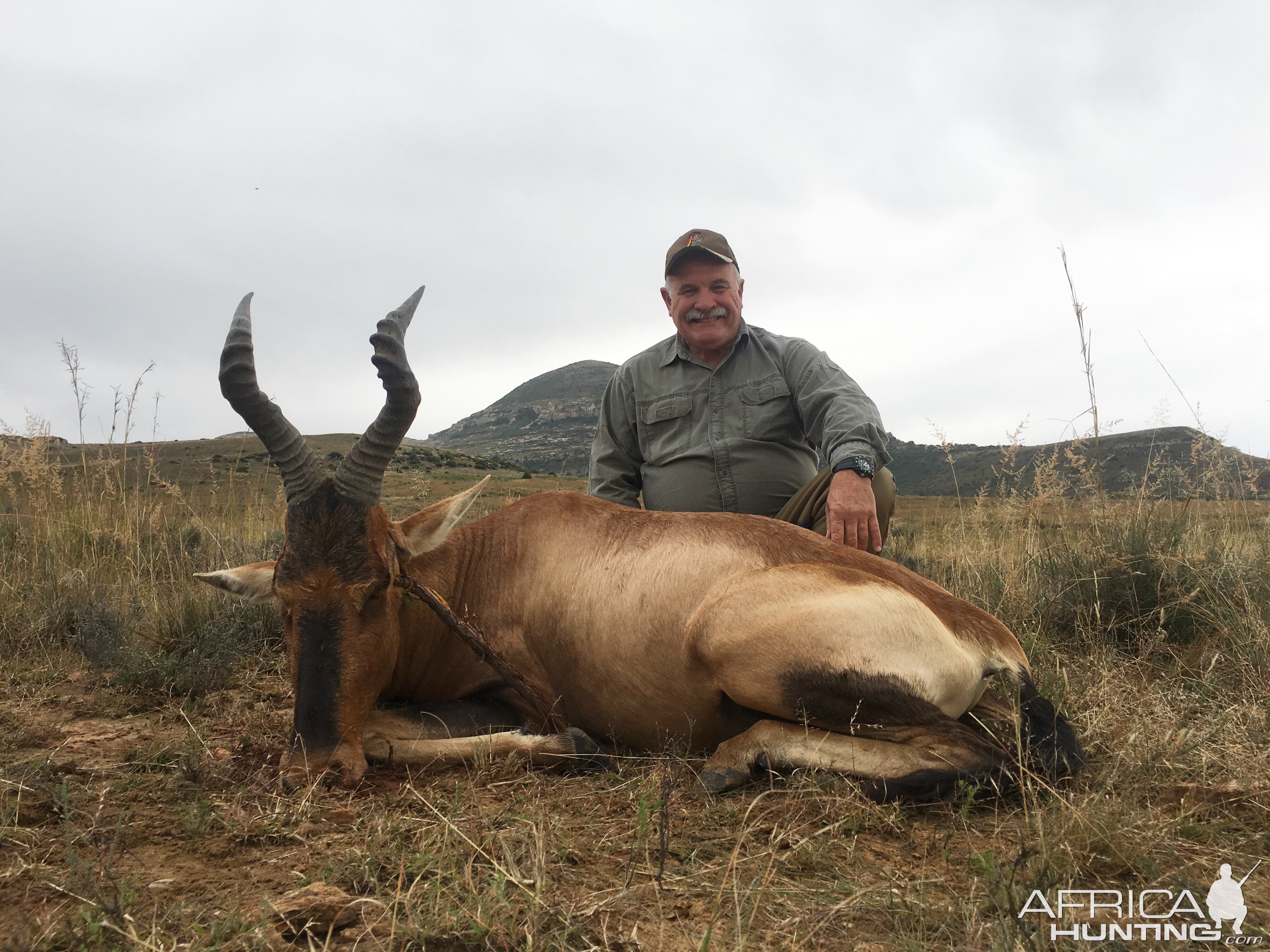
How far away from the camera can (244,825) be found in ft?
9.32

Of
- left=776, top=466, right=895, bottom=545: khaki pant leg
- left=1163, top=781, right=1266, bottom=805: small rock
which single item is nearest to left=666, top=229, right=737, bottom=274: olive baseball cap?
left=776, top=466, right=895, bottom=545: khaki pant leg

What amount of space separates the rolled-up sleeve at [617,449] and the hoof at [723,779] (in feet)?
11.8

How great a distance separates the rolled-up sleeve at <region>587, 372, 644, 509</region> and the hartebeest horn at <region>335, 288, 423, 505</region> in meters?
2.80

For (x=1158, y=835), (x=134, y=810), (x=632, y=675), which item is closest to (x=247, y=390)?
(x=134, y=810)

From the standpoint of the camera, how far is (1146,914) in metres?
2.25

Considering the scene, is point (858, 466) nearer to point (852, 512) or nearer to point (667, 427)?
point (852, 512)

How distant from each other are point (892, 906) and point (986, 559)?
5951 mm

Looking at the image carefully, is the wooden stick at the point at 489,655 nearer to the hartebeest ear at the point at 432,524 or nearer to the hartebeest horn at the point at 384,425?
the hartebeest ear at the point at 432,524

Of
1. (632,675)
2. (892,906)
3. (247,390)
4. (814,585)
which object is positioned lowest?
(892,906)

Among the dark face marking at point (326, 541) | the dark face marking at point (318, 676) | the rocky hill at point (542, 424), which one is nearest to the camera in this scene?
the dark face marking at point (318, 676)

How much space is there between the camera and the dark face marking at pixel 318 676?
3547 millimetres

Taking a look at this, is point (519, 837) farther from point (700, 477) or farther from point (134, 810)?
point (700, 477)

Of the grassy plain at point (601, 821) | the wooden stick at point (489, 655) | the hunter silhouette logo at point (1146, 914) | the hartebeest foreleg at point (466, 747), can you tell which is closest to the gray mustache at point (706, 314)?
the grassy plain at point (601, 821)

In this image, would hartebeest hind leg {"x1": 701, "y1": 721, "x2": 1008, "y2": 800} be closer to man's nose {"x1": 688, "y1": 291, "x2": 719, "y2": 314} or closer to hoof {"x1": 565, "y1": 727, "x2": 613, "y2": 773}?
hoof {"x1": 565, "y1": 727, "x2": 613, "y2": 773}
